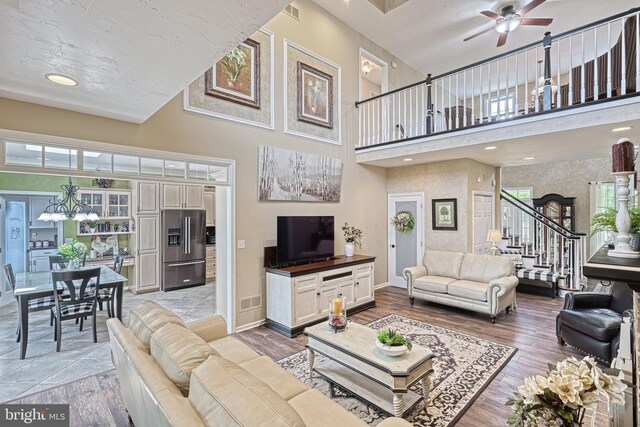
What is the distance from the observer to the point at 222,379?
131cm

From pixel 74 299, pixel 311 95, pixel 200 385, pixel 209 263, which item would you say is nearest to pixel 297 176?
pixel 311 95

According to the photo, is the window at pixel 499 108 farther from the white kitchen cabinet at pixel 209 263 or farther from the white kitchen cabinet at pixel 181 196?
the white kitchen cabinet at pixel 209 263

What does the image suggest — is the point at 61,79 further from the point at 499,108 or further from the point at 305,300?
the point at 499,108

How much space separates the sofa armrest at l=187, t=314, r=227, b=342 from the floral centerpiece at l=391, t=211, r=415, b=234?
474 cm

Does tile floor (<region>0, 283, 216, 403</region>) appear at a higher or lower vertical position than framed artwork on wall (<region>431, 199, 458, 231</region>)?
lower

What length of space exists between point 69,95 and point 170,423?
2939 mm

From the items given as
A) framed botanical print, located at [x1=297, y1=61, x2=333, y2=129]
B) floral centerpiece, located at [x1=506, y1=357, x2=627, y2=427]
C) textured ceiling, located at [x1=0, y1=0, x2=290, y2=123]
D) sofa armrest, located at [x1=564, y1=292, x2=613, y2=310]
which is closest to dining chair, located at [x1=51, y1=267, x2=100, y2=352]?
textured ceiling, located at [x1=0, y1=0, x2=290, y2=123]

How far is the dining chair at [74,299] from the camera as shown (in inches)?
141

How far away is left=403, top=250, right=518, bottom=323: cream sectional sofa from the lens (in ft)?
14.6

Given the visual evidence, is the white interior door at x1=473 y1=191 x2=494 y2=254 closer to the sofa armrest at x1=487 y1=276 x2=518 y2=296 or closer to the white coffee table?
the sofa armrest at x1=487 y1=276 x2=518 y2=296

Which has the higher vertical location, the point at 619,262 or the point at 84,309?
the point at 619,262

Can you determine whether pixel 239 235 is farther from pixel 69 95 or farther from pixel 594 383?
pixel 594 383

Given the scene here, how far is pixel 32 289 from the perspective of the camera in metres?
3.57

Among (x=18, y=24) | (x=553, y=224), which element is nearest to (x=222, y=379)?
(x=18, y=24)
